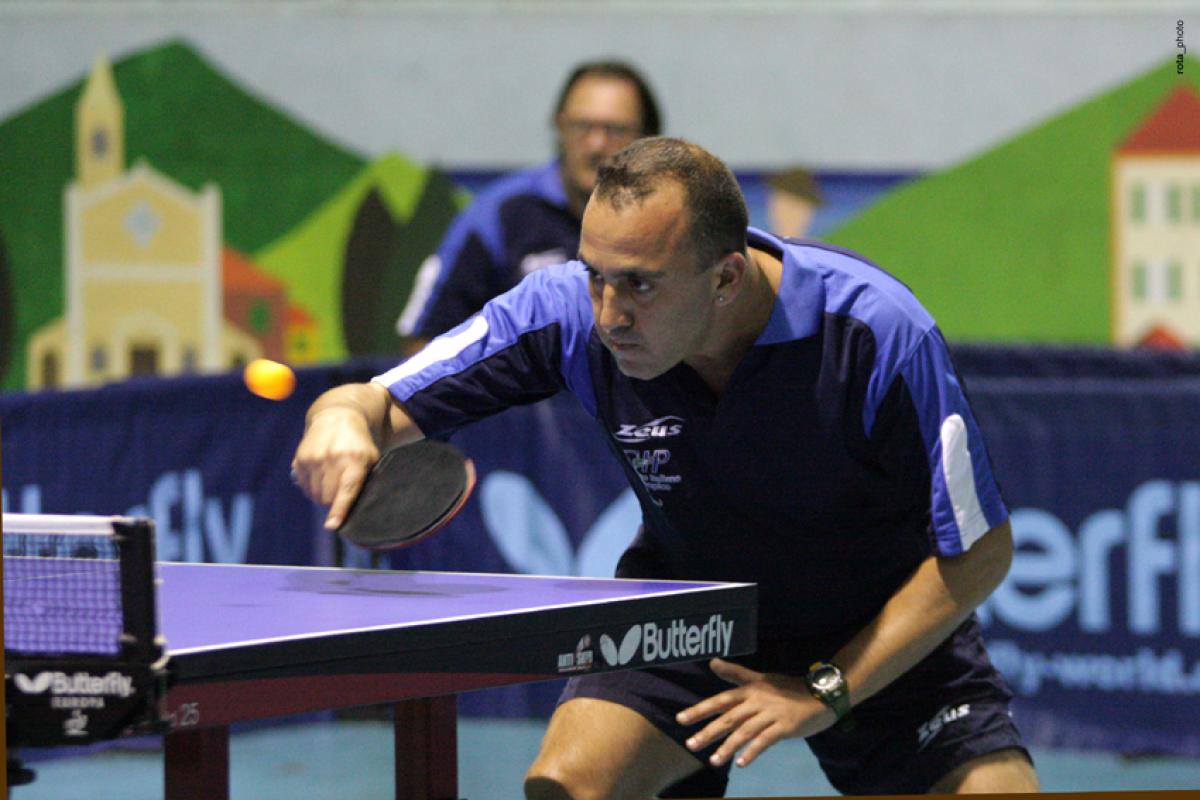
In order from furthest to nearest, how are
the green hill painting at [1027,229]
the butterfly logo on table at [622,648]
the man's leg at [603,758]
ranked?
the green hill painting at [1027,229]
the man's leg at [603,758]
the butterfly logo on table at [622,648]

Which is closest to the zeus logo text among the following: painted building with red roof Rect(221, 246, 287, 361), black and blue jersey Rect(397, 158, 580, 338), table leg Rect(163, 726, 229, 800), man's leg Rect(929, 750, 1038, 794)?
man's leg Rect(929, 750, 1038, 794)

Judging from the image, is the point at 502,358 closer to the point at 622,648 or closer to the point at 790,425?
the point at 790,425

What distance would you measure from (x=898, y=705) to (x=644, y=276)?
858 mm

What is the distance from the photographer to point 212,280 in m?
9.36

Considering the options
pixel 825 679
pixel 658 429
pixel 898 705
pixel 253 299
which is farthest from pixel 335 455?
pixel 253 299

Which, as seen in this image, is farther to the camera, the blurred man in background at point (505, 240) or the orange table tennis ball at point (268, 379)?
the blurred man in background at point (505, 240)

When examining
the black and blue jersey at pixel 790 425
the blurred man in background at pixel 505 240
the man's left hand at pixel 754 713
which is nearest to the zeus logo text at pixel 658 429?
the black and blue jersey at pixel 790 425

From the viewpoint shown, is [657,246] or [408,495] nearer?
[657,246]

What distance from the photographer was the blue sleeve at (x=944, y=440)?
2.63 m

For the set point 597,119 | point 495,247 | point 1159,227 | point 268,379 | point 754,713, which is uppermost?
point 1159,227

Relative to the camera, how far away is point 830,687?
8.82ft

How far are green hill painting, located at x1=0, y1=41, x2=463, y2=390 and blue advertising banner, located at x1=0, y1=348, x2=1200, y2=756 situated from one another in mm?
4015

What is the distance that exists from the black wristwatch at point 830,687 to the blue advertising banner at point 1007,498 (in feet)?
8.12

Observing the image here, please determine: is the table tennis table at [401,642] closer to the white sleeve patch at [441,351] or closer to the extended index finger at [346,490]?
the extended index finger at [346,490]
